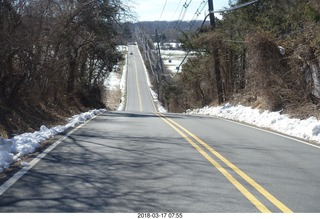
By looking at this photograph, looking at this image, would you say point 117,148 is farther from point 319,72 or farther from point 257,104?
point 257,104

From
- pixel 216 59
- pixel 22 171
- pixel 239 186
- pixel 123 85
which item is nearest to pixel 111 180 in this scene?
pixel 22 171

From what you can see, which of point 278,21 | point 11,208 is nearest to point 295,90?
point 278,21

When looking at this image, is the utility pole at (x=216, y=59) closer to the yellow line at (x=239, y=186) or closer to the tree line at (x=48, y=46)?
the tree line at (x=48, y=46)

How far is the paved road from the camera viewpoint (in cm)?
565

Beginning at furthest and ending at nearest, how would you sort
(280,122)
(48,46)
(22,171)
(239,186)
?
(48,46)
(280,122)
(22,171)
(239,186)

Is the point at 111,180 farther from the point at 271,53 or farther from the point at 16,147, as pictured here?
the point at 271,53

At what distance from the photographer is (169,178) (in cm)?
709

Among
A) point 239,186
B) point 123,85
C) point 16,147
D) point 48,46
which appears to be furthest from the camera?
point 123,85

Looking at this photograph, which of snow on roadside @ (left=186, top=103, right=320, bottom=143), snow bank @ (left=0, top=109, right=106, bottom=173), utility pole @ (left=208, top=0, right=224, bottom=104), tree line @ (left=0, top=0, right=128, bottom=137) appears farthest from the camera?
utility pole @ (left=208, top=0, right=224, bottom=104)

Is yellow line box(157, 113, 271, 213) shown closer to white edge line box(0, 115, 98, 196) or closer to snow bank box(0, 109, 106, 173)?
white edge line box(0, 115, 98, 196)

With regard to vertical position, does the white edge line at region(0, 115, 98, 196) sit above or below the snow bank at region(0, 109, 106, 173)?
below

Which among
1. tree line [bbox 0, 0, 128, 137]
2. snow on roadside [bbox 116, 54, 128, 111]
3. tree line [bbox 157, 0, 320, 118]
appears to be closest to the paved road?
tree line [bbox 0, 0, 128, 137]

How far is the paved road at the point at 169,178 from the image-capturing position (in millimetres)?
5648

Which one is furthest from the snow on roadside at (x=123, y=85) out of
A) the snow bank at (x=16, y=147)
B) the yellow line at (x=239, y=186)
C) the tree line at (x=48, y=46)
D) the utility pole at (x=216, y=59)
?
the yellow line at (x=239, y=186)
